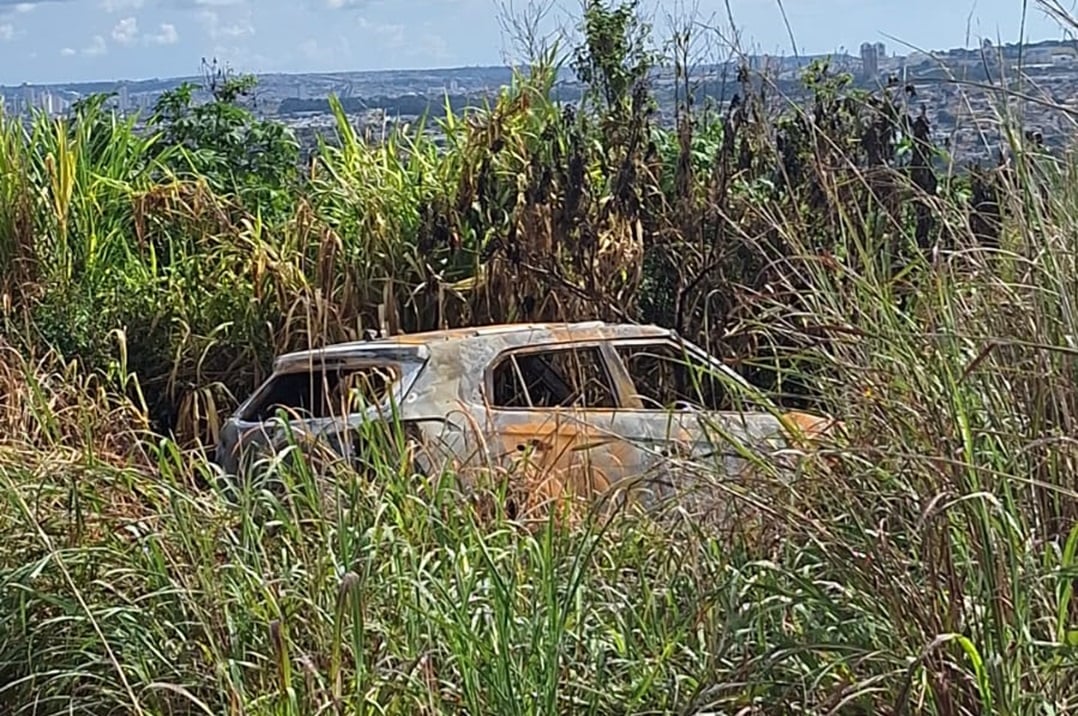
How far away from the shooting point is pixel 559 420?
4246 mm

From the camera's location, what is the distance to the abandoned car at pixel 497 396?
4.29m

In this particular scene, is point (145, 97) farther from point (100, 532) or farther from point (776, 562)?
point (776, 562)

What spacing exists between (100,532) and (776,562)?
1.86 m

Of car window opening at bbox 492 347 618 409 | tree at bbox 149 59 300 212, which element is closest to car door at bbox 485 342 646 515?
car window opening at bbox 492 347 618 409

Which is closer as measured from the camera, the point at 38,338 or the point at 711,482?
the point at 711,482

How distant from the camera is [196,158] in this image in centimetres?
1034

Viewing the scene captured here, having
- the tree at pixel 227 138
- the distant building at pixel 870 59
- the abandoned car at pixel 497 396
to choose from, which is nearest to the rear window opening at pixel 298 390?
the abandoned car at pixel 497 396

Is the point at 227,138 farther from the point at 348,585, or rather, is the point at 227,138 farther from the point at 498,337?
the point at 348,585

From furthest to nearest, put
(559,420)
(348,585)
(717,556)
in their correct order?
(559,420)
(717,556)
(348,585)

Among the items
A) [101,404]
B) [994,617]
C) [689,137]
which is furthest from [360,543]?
[689,137]

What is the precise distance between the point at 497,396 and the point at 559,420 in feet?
5.87

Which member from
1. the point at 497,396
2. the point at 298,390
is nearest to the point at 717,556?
the point at 497,396

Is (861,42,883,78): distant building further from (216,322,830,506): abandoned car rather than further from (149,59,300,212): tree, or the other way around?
(149,59,300,212): tree

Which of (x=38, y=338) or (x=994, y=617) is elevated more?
(x=994, y=617)
